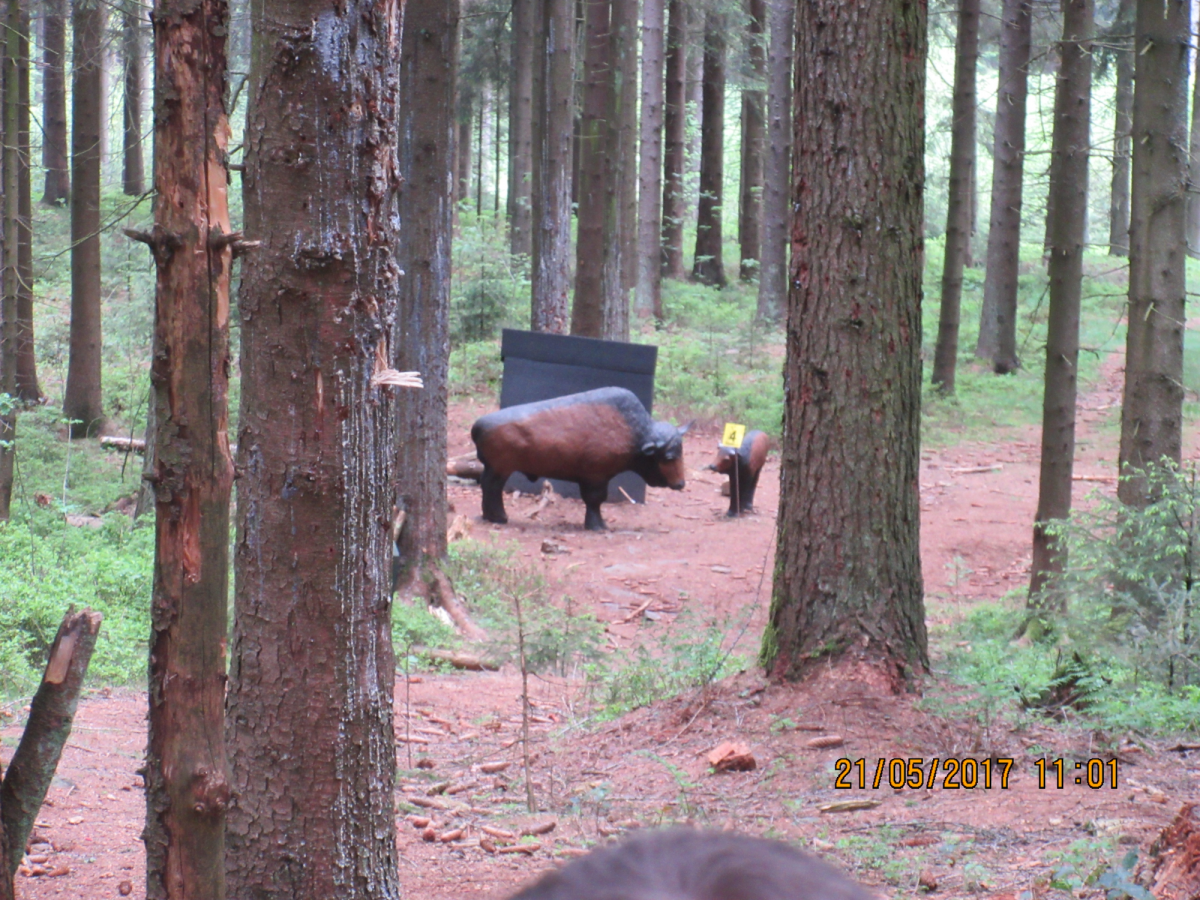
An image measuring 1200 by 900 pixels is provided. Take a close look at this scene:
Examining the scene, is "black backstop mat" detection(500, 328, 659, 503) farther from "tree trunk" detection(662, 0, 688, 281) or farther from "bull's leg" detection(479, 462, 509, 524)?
"tree trunk" detection(662, 0, 688, 281)

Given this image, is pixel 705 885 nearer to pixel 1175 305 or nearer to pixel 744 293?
pixel 1175 305

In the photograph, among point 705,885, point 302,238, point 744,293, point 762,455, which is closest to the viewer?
point 705,885

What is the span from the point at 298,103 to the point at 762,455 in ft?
37.8

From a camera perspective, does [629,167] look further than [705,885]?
Yes

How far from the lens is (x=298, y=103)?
3.15m

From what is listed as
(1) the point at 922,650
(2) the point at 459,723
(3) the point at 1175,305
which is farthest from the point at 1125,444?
(2) the point at 459,723

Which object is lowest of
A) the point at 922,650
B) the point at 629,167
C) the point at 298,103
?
the point at 922,650

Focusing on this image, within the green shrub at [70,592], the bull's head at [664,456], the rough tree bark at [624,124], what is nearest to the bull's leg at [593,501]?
the bull's head at [664,456]

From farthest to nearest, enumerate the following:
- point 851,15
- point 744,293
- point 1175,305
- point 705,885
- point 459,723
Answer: point 744,293 < point 1175,305 < point 459,723 < point 851,15 < point 705,885

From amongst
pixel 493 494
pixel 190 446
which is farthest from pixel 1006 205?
pixel 190 446

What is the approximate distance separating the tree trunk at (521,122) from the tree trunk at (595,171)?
5.85 m
